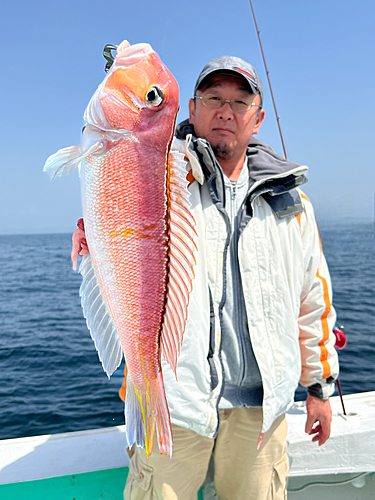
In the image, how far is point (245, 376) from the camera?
2.03 m

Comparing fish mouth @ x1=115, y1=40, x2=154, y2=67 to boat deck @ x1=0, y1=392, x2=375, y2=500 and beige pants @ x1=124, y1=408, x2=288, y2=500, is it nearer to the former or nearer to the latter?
beige pants @ x1=124, y1=408, x2=288, y2=500

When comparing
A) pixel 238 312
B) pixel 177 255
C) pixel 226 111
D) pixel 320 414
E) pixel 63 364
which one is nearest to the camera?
pixel 177 255

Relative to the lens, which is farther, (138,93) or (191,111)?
(191,111)

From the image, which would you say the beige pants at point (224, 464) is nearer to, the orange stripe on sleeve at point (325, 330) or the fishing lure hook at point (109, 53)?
the orange stripe on sleeve at point (325, 330)

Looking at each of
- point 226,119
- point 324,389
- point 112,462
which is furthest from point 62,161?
point 112,462

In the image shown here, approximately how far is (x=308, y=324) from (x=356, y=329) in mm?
8968

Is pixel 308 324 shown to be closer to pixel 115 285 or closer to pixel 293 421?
pixel 293 421

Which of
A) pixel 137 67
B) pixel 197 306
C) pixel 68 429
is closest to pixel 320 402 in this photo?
pixel 197 306

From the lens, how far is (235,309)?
6.63 feet

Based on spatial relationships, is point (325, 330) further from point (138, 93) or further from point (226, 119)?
point (138, 93)

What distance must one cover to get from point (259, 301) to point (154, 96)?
3.94 ft

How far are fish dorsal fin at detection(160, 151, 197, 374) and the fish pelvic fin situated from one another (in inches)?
5.5

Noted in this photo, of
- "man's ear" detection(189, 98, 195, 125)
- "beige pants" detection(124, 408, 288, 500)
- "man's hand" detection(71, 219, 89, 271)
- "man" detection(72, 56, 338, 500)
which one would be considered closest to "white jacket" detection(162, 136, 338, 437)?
"man" detection(72, 56, 338, 500)

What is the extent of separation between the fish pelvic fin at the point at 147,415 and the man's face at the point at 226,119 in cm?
132
